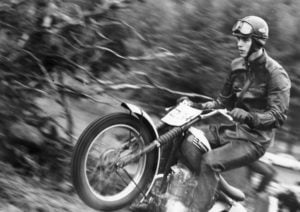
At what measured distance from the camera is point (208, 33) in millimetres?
5141

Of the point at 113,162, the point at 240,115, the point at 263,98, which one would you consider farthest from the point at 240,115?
the point at 113,162

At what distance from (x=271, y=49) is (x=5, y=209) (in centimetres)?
262

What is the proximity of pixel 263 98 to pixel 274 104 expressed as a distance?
98 mm

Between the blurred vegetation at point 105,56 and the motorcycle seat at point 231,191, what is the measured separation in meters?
1.01

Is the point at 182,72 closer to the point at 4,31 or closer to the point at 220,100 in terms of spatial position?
the point at 220,100

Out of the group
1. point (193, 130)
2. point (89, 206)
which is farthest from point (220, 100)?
point (89, 206)

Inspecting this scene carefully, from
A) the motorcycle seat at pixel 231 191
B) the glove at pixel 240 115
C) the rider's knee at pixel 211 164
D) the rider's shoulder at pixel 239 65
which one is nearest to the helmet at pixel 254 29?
the rider's shoulder at pixel 239 65

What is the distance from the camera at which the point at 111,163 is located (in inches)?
157

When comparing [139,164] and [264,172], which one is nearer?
[139,164]

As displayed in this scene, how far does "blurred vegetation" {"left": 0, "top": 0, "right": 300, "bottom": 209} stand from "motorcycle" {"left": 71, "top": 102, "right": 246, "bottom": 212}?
953 millimetres

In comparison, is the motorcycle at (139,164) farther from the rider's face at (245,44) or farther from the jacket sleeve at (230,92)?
the rider's face at (245,44)

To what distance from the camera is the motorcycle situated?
389cm

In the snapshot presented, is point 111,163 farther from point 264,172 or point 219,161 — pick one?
point 264,172

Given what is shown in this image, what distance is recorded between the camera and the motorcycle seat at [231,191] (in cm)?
418
